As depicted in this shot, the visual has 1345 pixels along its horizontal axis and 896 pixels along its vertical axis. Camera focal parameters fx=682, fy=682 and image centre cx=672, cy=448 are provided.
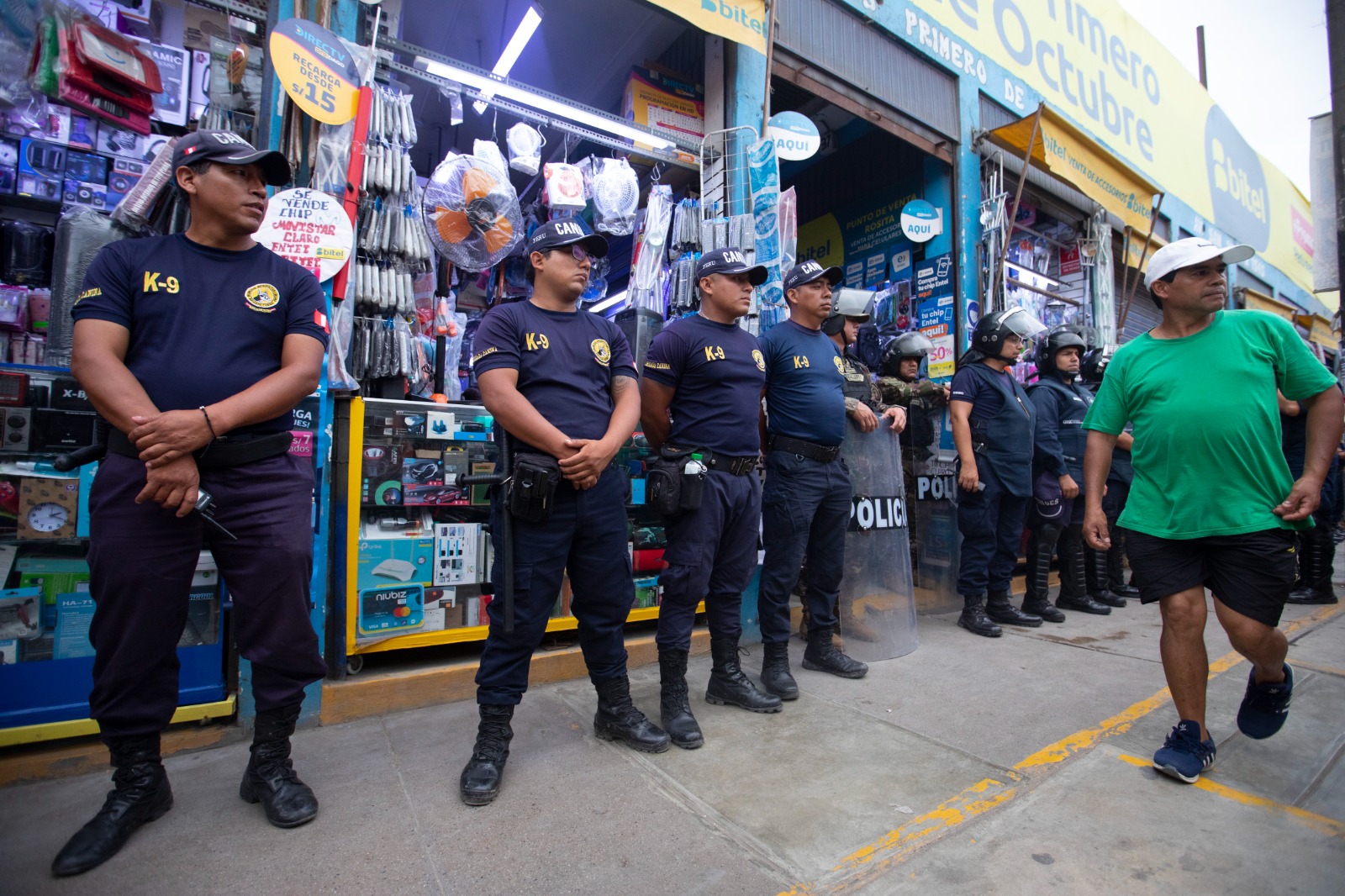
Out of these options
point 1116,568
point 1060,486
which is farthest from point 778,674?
point 1116,568

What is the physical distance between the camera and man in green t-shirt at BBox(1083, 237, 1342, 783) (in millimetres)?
2277

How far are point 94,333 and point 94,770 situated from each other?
1639 mm

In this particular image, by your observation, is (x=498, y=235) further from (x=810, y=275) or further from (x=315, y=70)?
(x=810, y=275)

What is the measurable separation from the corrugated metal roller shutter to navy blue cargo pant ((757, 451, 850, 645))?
132 inches

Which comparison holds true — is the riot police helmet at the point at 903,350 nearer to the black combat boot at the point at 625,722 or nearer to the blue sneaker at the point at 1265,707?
the blue sneaker at the point at 1265,707

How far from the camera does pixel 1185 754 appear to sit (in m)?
2.31

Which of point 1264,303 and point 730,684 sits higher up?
point 1264,303

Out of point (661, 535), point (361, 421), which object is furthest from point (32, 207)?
point (661, 535)

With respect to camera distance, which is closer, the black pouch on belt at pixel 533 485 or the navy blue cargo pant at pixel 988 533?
the black pouch on belt at pixel 533 485

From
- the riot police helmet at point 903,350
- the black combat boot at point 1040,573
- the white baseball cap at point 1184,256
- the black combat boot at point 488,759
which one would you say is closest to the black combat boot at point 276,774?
the black combat boot at point 488,759

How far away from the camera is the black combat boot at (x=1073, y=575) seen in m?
5.00

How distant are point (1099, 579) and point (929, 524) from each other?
61.0 inches

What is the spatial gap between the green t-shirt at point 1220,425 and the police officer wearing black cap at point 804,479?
1.24 m

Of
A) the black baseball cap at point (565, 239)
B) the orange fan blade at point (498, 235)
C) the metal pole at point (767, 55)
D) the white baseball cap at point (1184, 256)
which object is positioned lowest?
the white baseball cap at point (1184, 256)
